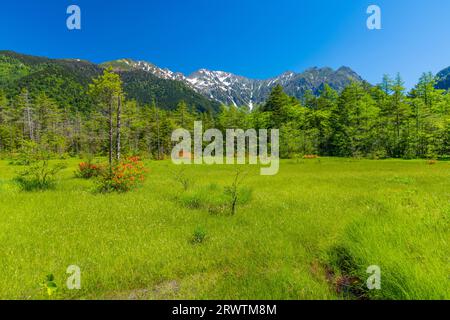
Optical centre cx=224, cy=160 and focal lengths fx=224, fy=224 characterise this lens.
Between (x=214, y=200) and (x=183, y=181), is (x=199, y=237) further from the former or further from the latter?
(x=183, y=181)

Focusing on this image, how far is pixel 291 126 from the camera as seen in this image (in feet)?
186

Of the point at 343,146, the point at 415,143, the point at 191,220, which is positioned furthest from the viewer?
the point at 343,146

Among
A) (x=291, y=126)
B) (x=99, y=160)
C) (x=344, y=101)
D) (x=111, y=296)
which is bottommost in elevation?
(x=111, y=296)

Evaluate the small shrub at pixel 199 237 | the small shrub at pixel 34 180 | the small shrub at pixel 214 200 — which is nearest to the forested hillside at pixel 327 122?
the small shrub at pixel 34 180

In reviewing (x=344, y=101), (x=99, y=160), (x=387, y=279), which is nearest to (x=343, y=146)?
(x=344, y=101)

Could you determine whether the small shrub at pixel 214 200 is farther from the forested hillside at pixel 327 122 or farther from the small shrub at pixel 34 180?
the forested hillside at pixel 327 122

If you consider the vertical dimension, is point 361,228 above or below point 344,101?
below

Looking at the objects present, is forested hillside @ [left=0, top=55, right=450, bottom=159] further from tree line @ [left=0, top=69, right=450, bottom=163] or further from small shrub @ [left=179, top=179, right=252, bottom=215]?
small shrub @ [left=179, top=179, right=252, bottom=215]

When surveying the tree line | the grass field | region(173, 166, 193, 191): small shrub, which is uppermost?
the tree line

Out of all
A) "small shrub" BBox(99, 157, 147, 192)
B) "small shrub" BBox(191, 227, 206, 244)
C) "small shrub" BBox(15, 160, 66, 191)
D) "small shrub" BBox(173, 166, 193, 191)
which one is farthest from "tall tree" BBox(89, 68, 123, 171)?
"small shrub" BBox(191, 227, 206, 244)

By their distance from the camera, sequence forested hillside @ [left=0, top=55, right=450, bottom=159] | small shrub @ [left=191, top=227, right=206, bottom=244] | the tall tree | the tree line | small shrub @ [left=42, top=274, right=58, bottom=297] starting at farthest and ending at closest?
forested hillside @ [left=0, top=55, right=450, bottom=159] < the tree line < the tall tree < small shrub @ [left=191, top=227, right=206, bottom=244] < small shrub @ [left=42, top=274, right=58, bottom=297]
